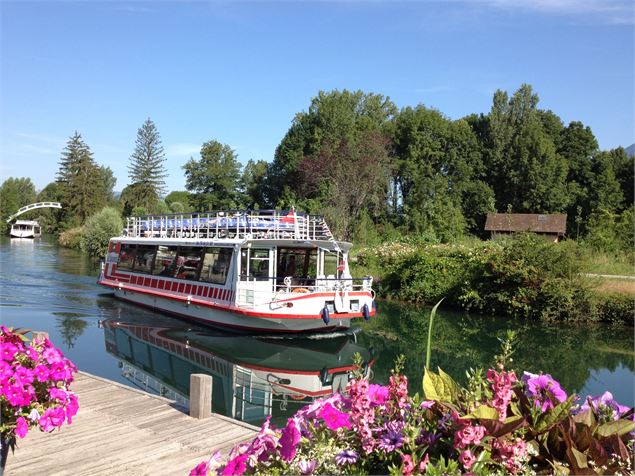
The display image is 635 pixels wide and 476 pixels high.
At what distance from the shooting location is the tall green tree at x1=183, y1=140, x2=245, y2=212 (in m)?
66.4

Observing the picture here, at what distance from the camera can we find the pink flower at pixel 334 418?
2969 millimetres

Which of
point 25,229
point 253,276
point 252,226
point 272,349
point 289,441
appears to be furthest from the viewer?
point 25,229

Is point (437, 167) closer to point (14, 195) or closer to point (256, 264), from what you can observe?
point (256, 264)

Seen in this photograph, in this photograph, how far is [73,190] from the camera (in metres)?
74.9

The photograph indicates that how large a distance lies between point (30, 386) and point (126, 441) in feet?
10.3

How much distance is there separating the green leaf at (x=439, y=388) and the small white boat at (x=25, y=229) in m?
83.6

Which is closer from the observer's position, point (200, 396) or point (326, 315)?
point (200, 396)

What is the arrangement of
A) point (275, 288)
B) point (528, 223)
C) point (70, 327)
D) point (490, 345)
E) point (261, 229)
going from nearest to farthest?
1. point (275, 288)
2. point (490, 345)
3. point (261, 229)
4. point (70, 327)
5. point (528, 223)

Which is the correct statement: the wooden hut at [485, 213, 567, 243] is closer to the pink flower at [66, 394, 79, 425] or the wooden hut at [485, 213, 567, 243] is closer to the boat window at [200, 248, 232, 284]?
the boat window at [200, 248, 232, 284]

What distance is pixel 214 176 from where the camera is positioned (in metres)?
66.4

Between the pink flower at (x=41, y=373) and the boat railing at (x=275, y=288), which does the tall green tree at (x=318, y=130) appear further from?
the pink flower at (x=41, y=373)

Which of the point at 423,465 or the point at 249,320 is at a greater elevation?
the point at 423,465

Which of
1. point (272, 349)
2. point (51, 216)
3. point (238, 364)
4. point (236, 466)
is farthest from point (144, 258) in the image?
point (51, 216)

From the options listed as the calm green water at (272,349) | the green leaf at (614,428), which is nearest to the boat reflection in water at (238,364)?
the calm green water at (272,349)
